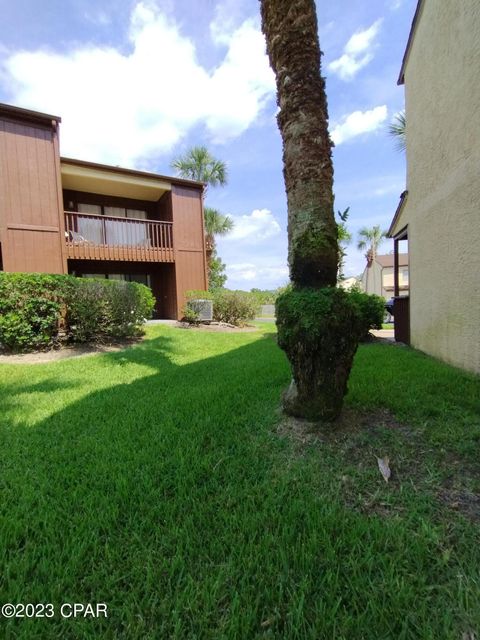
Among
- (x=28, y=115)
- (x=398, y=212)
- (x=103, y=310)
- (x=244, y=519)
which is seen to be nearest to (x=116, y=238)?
(x=28, y=115)

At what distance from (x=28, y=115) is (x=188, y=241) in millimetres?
6488

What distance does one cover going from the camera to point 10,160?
31.7 feet

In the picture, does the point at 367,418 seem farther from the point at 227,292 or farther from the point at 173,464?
the point at 227,292

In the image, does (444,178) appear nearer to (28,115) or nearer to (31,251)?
(31,251)

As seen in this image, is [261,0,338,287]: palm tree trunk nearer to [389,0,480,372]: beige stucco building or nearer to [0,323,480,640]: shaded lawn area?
[0,323,480,640]: shaded lawn area

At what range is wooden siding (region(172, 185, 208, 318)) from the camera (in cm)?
1314

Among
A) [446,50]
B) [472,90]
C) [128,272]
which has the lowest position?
[128,272]

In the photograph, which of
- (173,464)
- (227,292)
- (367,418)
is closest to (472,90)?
(367,418)

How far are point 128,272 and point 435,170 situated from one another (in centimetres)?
1220

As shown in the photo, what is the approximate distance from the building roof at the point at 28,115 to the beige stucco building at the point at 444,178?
33.4 ft

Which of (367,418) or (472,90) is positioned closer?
(367,418)

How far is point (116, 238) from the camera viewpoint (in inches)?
486

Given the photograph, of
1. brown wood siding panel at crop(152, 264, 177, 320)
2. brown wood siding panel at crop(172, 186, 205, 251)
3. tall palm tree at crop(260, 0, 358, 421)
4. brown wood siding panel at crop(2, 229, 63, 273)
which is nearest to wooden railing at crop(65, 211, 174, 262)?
brown wood siding panel at crop(172, 186, 205, 251)

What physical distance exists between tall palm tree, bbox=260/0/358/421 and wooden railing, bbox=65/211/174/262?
1040cm
